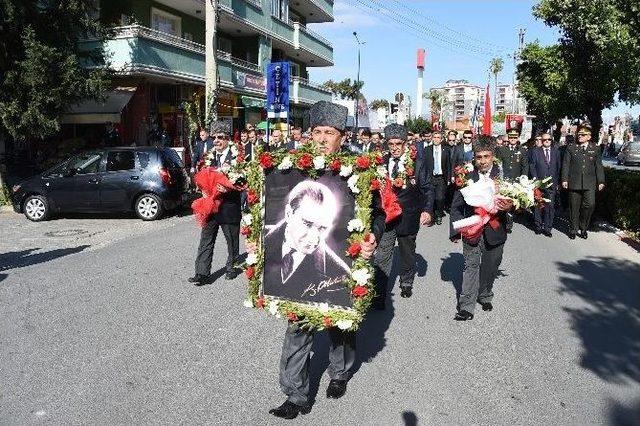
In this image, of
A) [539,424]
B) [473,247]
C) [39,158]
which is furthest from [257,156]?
[39,158]

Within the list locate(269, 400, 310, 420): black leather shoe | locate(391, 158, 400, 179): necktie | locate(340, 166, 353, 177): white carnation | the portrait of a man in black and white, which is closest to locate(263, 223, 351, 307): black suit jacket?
the portrait of a man in black and white

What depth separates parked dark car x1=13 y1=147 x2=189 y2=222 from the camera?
1261 cm

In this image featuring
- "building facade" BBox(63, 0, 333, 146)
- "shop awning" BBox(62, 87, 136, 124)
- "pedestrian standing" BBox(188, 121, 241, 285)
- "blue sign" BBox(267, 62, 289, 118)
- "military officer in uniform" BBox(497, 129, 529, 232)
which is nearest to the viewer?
"pedestrian standing" BBox(188, 121, 241, 285)

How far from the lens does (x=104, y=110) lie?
19.1 metres

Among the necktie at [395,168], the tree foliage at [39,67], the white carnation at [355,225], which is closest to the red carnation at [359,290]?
the white carnation at [355,225]

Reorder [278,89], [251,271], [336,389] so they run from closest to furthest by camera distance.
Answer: [251,271] → [336,389] → [278,89]

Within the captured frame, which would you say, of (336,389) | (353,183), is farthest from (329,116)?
(336,389)

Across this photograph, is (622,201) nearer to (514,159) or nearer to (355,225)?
(514,159)

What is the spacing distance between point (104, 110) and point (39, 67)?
5763mm

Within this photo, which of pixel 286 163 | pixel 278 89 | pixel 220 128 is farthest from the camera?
pixel 278 89

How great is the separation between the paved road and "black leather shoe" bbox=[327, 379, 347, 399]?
6 centimetres

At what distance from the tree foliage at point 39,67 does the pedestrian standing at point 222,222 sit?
315 inches

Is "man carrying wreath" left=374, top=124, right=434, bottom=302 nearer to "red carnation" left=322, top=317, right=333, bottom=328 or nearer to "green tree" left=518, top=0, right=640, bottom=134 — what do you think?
"red carnation" left=322, top=317, right=333, bottom=328

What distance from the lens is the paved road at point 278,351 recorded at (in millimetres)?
3898
